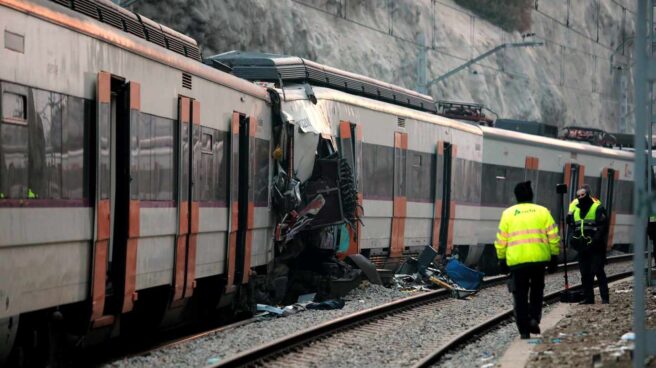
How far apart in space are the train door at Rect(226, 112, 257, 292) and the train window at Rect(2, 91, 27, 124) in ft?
18.9

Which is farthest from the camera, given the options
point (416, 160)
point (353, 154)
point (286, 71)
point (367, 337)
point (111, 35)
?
point (416, 160)

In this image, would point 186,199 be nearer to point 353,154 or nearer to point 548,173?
point 353,154

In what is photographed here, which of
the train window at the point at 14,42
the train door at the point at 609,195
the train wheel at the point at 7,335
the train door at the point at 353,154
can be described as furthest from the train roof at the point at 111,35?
the train door at the point at 609,195

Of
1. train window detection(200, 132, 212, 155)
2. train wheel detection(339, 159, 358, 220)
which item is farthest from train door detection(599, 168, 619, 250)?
train window detection(200, 132, 212, 155)

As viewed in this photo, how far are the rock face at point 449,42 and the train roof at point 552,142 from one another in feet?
17.5

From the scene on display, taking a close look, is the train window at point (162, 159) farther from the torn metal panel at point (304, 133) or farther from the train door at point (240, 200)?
the torn metal panel at point (304, 133)

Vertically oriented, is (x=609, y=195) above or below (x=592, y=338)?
above

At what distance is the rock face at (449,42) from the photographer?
3912 cm

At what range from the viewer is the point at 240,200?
15.4m

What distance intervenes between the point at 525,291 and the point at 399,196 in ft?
31.9

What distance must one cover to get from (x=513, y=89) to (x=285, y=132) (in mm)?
45329

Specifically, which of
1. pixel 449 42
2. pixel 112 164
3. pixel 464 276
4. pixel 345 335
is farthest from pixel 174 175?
pixel 449 42

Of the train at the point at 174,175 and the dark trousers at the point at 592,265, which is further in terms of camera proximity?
the dark trousers at the point at 592,265

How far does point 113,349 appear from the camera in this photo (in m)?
12.8
